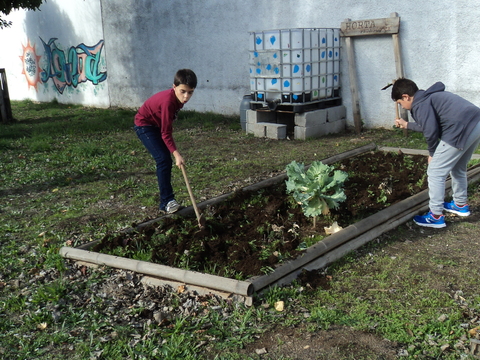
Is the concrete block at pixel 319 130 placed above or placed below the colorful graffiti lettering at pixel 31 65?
below

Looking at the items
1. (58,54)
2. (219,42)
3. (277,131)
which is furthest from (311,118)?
(58,54)

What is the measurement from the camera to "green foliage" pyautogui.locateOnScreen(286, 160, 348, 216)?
4.89m

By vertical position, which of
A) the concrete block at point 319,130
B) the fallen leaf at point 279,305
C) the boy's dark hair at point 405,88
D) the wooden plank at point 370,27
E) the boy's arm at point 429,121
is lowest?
the fallen leaf at point 279,305

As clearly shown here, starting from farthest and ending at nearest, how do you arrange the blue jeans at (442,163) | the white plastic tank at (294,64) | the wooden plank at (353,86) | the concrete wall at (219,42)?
the wooden plank at (353,86), the white plastic tank at (294,64), the concrete wall at (219,42), the blue jeans at (442,163)

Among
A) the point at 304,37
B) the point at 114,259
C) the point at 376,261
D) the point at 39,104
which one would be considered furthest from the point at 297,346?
the point at 39,104

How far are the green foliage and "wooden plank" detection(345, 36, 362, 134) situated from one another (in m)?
5.94

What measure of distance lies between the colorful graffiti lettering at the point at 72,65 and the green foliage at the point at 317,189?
1364cm

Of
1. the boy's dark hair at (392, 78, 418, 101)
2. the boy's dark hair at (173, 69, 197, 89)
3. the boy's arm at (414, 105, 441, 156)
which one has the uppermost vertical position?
the boy's dark hair at (173, 69, 197, 89)

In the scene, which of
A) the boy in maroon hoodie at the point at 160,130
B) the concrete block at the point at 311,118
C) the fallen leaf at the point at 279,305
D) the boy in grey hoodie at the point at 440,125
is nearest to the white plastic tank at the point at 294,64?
the concrete block at the point at 311,118

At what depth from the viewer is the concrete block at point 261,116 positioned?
1089cm

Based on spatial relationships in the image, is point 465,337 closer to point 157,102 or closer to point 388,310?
point 388,310

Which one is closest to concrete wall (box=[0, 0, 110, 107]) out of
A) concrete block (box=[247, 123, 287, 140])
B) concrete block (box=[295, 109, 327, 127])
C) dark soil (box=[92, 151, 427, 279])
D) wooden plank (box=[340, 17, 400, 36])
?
concrete block (box=[247, 123, 287, 140])

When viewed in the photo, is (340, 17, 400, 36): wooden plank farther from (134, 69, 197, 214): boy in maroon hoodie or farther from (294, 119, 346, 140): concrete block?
(134, 69, 197, 214): boy in maroon hoodie

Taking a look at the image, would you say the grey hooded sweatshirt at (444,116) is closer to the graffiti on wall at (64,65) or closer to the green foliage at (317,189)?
the green foliage at (317,189)
